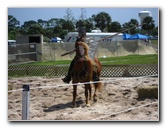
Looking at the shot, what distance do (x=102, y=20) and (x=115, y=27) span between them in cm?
33

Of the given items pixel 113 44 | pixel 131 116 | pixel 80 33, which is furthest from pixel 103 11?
pixel 113 44

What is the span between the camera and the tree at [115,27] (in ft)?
19.0

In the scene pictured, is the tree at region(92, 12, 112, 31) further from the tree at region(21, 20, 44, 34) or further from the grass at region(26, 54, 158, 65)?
the grass at region(26, 54, 158, 65)

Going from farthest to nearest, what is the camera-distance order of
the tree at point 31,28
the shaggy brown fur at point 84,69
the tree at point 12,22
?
the shaggy brown fur at point 84,69 < the tree at point 31,28 < the tree at point 12,22

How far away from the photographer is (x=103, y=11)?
211 inches

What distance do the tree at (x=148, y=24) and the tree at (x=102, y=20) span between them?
446 millimetres

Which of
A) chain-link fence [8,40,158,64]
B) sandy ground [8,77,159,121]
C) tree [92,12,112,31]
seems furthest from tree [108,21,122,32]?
sandy ground [8,77,159,121]

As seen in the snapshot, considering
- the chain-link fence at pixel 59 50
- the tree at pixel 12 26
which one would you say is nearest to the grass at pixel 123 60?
the chain-link fence at pixel 59 50

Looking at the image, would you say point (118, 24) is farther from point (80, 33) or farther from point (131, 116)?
point (131, 116)

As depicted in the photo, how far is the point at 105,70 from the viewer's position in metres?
7.85

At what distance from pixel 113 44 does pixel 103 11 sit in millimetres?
3101

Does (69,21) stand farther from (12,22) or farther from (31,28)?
(12,22)

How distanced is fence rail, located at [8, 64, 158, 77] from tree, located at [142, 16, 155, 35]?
842 mm

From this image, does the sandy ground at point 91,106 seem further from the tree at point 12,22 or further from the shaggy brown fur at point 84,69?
the tree at point 12,22
